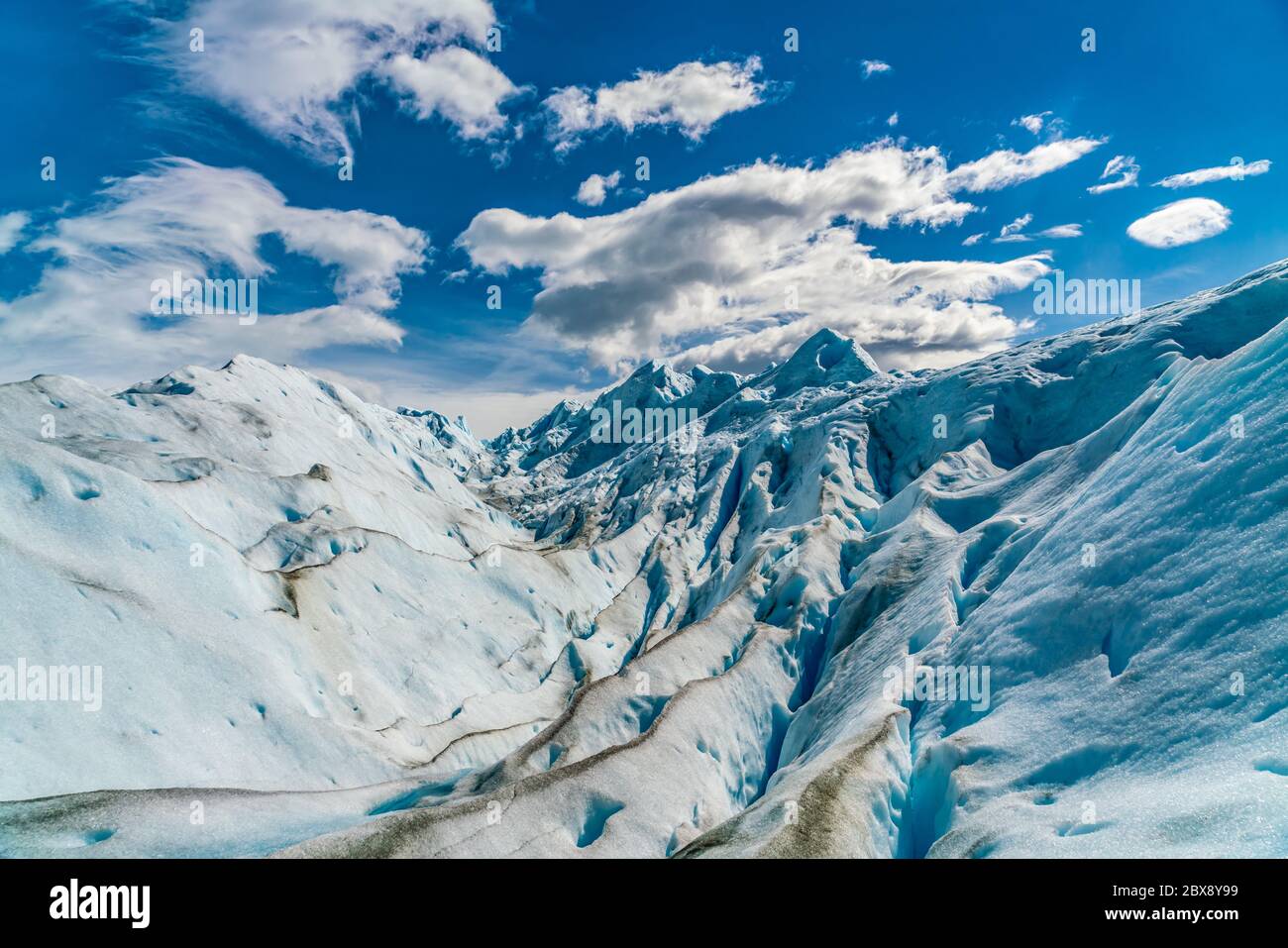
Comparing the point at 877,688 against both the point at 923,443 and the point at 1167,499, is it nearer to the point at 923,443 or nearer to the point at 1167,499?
the point at 1167,499

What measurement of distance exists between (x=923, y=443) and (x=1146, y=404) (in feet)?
99.1

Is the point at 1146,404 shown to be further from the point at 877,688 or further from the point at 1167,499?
the point at 877,688

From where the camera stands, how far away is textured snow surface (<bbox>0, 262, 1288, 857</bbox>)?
11625 mm

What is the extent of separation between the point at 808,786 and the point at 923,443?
47103 mm

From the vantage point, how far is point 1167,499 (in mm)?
14781

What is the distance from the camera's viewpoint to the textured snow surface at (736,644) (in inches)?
458

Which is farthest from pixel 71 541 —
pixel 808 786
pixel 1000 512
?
pixel 1000 512

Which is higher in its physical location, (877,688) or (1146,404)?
(1146,404)

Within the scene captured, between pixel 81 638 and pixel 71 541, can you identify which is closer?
pixel 81 638

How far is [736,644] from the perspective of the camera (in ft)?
107

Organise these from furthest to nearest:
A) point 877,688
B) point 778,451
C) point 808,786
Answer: point 778,451
point 877,688
point 808,786
